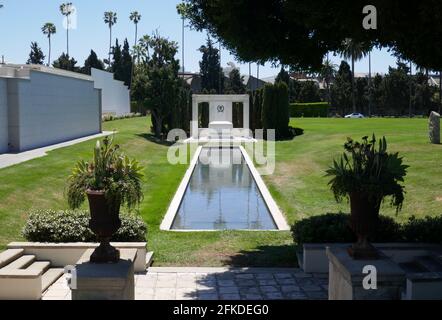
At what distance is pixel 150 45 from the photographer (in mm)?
39875

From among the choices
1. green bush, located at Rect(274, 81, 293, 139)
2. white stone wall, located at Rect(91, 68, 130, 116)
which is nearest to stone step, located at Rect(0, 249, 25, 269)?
green bush, located at Rect(274, 81, 293, 139)

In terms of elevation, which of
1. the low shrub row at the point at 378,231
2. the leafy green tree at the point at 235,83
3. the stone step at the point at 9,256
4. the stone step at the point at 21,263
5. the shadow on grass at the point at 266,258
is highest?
the leafy green tree at the point at 235,83

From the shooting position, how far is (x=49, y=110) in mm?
27203

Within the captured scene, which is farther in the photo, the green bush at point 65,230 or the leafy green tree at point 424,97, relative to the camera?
the leafy green tree at point 424,97

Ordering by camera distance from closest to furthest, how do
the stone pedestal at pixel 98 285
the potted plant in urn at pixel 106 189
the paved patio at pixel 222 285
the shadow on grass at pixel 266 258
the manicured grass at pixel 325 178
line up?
the stone pedestal at pixel 98 285
the potted plant in urn at pixel 106 189
the paved patio at pixel 222 285
the shadow on grass at pixel 266 258
the manicured grass at pixel 325 178

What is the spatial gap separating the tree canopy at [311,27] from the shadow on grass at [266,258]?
3521mm

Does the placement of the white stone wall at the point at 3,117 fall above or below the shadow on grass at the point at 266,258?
above

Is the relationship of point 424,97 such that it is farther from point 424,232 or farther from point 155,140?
point 424,232

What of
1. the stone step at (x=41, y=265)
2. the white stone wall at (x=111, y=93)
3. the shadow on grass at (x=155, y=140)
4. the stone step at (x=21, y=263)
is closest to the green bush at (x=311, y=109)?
the white stone wall at (x=111, y=93)

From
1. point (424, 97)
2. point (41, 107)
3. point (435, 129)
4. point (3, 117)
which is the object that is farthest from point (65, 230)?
point (424, 97)

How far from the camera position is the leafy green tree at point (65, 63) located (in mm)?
77000

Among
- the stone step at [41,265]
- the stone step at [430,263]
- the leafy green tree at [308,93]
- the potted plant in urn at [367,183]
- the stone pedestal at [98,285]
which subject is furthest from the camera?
the leafy green tree at [308,93]

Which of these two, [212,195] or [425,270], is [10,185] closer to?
[212,195]

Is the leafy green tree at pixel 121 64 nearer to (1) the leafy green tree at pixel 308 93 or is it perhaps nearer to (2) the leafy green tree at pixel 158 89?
(1) the leafy green tree at pixel 308 93
